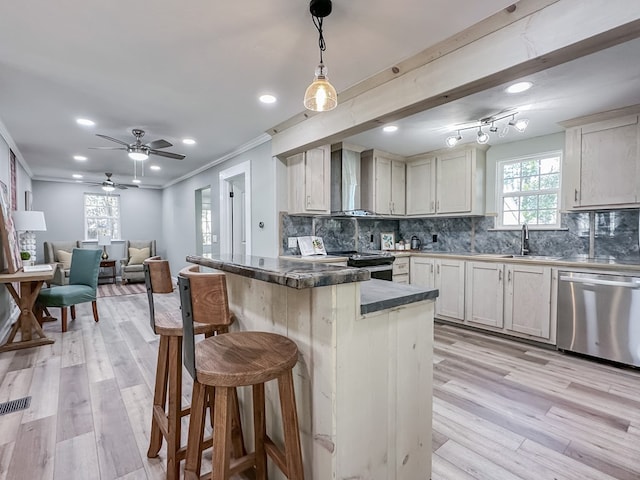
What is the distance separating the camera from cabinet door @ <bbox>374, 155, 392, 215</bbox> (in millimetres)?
4520

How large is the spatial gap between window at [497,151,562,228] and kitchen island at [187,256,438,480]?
11.0ft

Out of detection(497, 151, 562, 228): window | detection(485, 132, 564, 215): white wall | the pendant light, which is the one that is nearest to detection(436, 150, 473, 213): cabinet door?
detection(485, 132, 564, 215): white wall

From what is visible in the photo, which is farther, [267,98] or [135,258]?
[135,258]

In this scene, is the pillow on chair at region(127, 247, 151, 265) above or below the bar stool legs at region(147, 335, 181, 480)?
above

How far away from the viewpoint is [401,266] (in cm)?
441

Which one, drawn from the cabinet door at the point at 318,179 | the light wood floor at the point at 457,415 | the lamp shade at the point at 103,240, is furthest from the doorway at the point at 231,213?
the lamp shade at the point at 103,240

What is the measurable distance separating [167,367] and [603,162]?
4.07 meters

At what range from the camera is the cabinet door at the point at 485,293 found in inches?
143

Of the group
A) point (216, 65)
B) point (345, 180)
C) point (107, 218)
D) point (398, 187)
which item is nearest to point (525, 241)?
point (398, 187)

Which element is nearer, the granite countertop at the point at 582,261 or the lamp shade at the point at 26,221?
the granite countertop at the point at 582,261

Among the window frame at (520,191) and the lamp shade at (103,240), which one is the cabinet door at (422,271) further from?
the lamp shade at (103,240)

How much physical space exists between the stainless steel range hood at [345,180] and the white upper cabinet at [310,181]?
0.29 m

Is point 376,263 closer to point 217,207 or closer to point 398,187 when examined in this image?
point 398,187

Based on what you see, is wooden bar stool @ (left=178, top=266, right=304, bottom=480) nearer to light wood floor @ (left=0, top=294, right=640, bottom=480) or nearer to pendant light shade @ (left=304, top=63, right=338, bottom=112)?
light wood floor @ (left=0, top=294, right=640, bottom=480)
